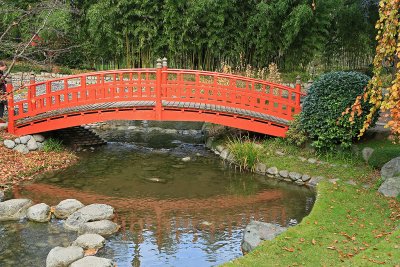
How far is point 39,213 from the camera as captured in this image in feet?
30.1

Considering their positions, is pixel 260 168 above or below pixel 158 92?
below

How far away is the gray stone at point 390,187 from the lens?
372 inches

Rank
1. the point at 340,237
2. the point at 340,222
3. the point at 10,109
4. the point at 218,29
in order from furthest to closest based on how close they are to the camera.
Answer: the point at 218,29
the point at 10,109
the point at 340,222
the point at 340,237

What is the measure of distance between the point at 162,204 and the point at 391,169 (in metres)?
4.70

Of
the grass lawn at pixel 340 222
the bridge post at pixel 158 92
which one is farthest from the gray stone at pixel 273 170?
the bridge post at pixel 158 92

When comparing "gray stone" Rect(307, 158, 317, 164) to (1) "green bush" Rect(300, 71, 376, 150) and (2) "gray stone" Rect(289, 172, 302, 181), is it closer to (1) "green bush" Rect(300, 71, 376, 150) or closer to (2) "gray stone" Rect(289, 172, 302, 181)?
(1) "green bush" Rect(300, 71, 376, 150)

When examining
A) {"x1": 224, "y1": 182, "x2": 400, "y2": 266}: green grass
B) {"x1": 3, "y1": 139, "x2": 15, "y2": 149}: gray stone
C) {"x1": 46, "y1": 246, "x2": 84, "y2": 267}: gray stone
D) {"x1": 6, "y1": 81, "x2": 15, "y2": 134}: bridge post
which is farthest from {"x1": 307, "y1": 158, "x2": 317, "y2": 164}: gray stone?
{"x1": 6, "y1": 81, "x2": 15, "y2": 134}: bridge post

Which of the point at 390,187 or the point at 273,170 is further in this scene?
the point at 273,170

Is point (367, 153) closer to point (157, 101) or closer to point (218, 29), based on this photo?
point (157, 101)

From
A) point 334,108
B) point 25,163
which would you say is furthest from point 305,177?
point 25,163

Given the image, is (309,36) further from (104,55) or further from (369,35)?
(104,55)

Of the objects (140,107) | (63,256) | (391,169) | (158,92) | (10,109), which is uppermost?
(158,92)

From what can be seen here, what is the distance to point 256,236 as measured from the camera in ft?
26.4

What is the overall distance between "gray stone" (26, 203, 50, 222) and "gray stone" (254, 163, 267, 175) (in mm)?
5220
